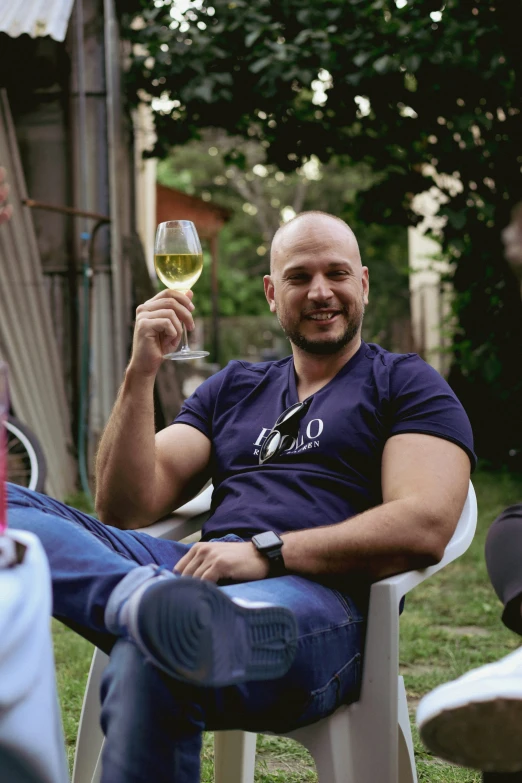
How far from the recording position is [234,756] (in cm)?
209

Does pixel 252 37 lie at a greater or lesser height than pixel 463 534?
greater

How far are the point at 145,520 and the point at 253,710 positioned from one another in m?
0.82

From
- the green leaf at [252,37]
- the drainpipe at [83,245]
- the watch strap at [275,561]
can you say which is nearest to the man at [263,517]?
the watch strap at [275,561]

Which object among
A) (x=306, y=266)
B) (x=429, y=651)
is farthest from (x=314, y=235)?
(x=429, y=651)

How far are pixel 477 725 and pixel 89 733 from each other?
1.07 metres

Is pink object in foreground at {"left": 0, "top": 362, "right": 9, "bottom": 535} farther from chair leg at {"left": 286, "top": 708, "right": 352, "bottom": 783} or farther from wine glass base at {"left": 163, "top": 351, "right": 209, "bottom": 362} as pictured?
wine glass base at {"left": 163, "top": 351, "right": 209, "bottom": 362}

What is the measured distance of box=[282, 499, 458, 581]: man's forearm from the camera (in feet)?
5.98

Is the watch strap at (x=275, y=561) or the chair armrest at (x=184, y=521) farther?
the chair armrest at (x=184, y=521)

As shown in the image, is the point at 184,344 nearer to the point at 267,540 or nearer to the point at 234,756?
the point at 267,540

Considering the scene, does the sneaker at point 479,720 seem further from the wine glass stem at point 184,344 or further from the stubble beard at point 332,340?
the wine glass stem at point 184,344

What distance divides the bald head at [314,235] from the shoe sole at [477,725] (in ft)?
4.39

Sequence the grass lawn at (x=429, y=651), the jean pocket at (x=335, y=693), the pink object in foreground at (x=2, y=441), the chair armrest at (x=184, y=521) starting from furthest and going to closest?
the grass lawn at (x=429, y=651) → the chair armrest at (x=184, y=521) → the jean pocket at (x=335, y=693) → the pink object in foreground at (x=2, y=441)

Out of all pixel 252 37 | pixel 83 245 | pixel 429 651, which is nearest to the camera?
pixel 429 651

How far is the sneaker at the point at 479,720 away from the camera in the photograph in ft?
4.01
